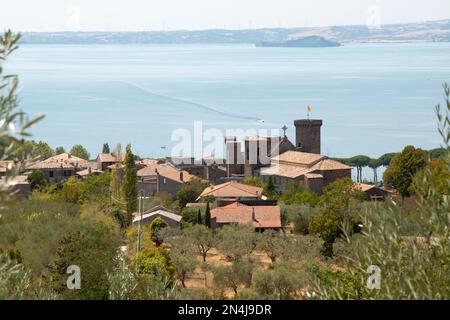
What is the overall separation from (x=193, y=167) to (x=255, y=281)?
99.1ft

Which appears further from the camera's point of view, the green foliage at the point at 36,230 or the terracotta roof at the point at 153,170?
the terracotta roof at the point at 153,170

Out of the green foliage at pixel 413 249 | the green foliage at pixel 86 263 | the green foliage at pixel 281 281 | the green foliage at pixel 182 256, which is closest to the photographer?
the green foliage at pixel 413 249

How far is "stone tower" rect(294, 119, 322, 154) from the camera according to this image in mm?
46312

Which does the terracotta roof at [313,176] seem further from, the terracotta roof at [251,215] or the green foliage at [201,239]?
the green foliage at [201,239]

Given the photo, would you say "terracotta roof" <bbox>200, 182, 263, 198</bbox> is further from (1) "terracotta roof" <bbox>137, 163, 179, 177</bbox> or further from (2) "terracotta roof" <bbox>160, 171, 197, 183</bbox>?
(1) "terracotta roof" <bbox>137, 163, 179, 177</bbox>

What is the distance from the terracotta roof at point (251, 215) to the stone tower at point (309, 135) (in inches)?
695

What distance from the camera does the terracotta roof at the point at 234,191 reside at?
33438 mm

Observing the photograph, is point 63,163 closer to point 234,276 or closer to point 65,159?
point 65,159

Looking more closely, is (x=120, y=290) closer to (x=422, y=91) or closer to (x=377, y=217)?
(x=377, y=217)

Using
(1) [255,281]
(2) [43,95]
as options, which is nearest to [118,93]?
(2) [43,95]

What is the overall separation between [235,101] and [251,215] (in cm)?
6404

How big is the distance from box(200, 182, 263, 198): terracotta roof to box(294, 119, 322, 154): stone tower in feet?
36.7

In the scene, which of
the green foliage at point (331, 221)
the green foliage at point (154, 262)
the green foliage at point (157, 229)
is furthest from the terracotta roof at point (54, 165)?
the green foliage at point (154, 262)

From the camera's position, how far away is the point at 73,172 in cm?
4509
